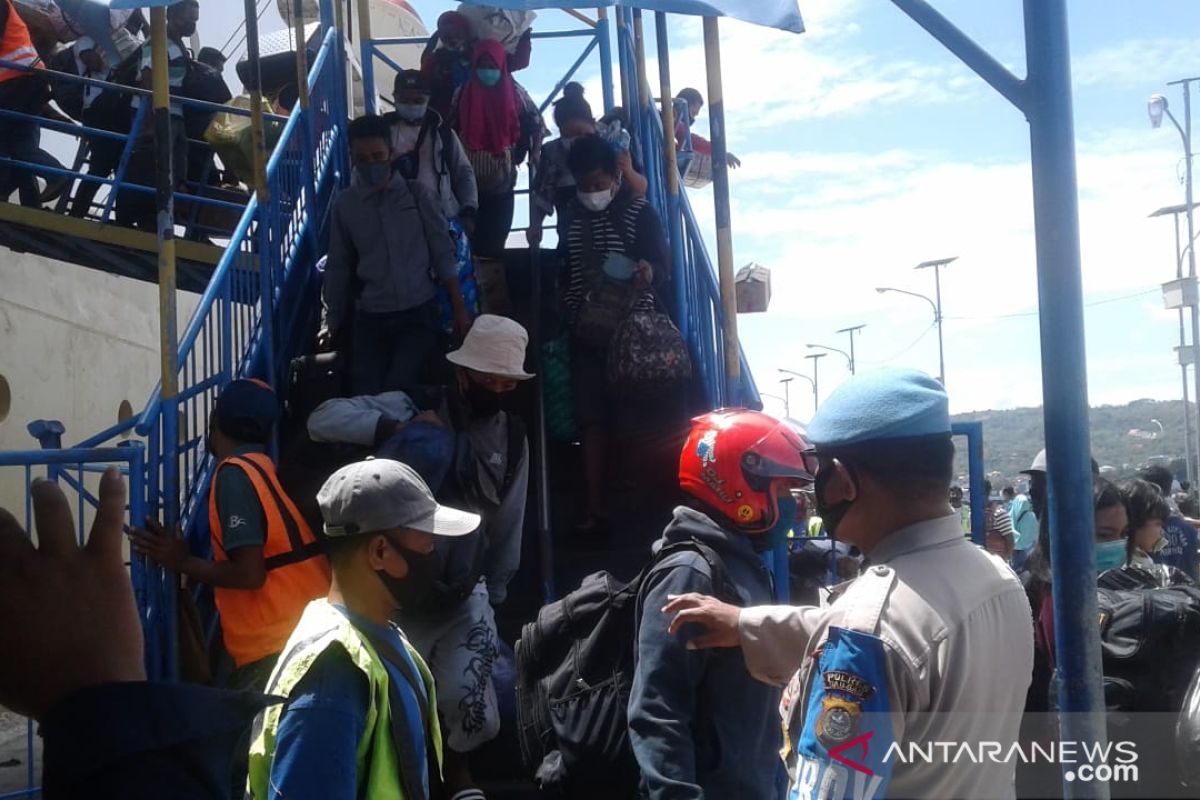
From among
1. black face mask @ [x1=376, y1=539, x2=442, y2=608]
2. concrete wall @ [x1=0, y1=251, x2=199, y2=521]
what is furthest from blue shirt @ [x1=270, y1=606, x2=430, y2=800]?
concrete wall @ [x1=0, y1=251, x2=199, y2=521]

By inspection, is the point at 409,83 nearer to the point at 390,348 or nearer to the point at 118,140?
the point at 390,348

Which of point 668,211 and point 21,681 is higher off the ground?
point 668,211

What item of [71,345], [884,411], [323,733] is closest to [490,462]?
[323,733]

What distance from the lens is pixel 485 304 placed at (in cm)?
644

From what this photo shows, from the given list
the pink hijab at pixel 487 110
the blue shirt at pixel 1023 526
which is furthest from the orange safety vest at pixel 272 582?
the blue shirt at pixel 1023 526

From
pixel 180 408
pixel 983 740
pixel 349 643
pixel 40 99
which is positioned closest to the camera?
pixel 983 740

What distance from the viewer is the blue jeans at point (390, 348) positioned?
5.50 m

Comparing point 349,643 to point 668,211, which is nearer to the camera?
point 349,643

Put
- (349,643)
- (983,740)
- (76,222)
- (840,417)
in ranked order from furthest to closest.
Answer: (76,222) < (349,643) < (840,417) < (983,740)

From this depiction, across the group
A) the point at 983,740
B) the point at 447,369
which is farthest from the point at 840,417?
the point at 447,369

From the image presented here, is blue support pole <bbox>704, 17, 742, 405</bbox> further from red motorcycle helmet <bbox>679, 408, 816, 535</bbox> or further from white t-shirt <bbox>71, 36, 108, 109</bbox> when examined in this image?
white t-shirt <bbox>71, 36, 108, 109</bbox>

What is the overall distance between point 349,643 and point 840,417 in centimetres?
108

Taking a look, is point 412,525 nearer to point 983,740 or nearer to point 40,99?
point 983,740

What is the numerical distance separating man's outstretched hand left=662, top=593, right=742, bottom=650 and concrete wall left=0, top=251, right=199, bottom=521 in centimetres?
813
